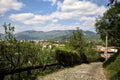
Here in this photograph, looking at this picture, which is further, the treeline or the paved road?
the paved road

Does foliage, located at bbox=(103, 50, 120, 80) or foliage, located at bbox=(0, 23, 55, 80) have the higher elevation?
foliage, located at bbox=(0, 23, 55, 80)

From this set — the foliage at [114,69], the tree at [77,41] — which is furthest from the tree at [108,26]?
the foliage at [114,69]

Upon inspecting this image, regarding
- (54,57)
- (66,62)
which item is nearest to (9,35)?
(54,57)

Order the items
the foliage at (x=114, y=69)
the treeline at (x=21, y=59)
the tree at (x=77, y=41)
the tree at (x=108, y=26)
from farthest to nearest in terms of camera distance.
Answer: the tree at (x=108, y=26)
the tree at (x=77, y=41)
the foliage at (x=114, y=69)
the treeline at (x=21, y=59)

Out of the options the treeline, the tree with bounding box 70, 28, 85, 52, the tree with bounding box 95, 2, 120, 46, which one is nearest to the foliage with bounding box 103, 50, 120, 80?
the treeline

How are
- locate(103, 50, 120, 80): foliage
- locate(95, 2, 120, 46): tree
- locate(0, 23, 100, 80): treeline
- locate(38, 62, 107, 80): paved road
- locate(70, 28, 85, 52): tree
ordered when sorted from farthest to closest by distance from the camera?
1. locate(95, 2, 120, 46): tree
2. locate(70, 28, 85, 52): tree
3. locate(38, 62, 107, 80): paved road
4. locate(103, 50, 120, 80): foliage
5. locate(0, 23, 100, 80): treeline

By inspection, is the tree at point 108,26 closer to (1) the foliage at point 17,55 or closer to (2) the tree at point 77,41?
(2) the tree at point 77,41

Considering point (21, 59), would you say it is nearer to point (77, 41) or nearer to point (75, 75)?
point (75, 75)

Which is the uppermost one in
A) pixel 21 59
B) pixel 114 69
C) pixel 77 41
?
pixel 21 59

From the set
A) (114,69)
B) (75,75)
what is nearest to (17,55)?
(75,75)

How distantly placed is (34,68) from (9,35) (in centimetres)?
527

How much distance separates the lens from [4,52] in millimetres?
18891

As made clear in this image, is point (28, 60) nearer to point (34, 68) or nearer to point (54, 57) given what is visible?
point (34, 68)

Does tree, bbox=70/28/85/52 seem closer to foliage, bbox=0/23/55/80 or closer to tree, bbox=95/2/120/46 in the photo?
tree, bbox=95/2/120/46
